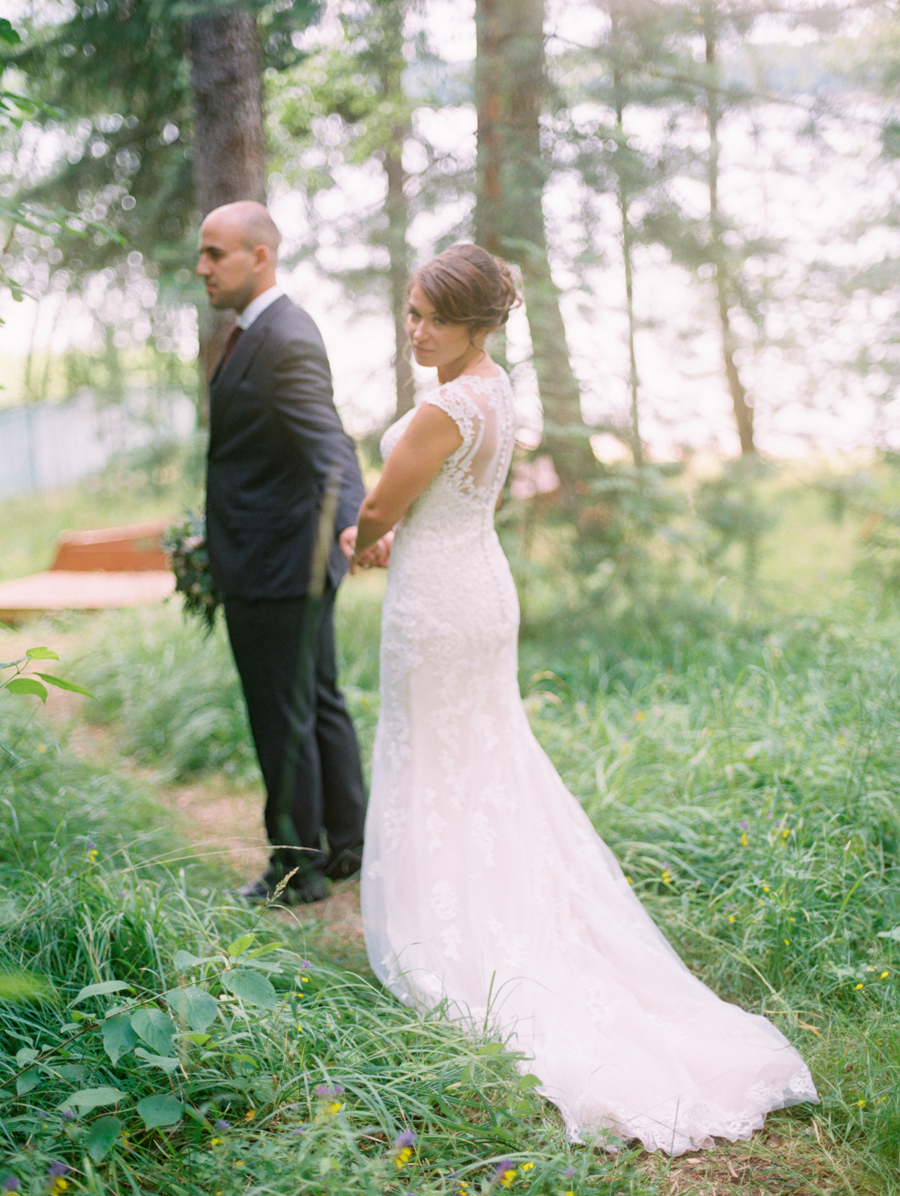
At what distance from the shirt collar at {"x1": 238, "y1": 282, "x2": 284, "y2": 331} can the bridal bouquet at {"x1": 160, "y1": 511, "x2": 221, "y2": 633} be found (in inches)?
31.9

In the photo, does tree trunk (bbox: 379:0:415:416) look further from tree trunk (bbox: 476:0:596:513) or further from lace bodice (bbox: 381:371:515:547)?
lace bodice (bbox: 381:371:515:547)

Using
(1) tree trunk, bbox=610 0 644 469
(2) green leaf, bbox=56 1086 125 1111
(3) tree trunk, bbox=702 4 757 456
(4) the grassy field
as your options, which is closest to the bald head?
(4) the grassy field

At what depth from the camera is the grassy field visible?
5.67 ft

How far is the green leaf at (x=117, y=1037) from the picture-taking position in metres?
1.69

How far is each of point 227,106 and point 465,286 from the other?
270 cm

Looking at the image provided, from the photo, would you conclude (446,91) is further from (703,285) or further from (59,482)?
(59,482)

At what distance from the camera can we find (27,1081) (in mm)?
1767

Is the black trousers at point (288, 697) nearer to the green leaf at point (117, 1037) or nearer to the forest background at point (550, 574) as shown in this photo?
the forest background at point (550, 574)

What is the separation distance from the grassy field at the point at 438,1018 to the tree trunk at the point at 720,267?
1.48 m

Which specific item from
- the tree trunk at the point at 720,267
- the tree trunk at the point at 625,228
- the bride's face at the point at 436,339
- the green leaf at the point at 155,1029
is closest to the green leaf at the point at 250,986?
the green leaf at the point at 155,1029

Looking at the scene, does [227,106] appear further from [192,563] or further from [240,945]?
[240,945]

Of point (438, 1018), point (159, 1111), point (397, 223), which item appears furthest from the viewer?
point (397, 223)

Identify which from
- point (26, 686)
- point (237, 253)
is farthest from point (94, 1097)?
point (237, 253)

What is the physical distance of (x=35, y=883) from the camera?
2543 millimetres
